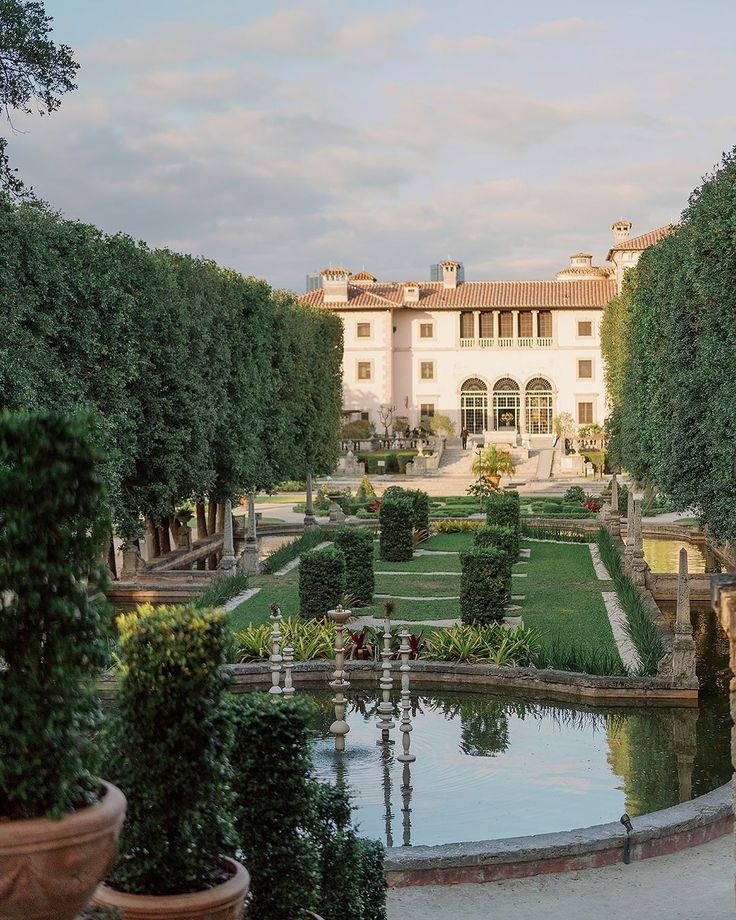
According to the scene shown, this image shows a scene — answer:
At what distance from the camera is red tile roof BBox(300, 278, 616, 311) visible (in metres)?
62.4

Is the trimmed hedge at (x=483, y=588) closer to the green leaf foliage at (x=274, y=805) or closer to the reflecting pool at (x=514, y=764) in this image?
the reflecting pool at (x=514, y=764)

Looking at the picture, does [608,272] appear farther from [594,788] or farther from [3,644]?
[3,644]

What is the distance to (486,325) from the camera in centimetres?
6406

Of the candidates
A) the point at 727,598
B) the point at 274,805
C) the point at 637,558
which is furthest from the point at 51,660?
the point at 637,558

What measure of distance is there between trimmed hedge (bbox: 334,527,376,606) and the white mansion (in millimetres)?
43894

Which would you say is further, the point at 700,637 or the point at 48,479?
the point at 700,637

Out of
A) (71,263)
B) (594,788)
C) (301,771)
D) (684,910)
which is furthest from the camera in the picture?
(71,263)

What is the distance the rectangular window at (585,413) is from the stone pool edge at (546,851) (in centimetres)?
5436

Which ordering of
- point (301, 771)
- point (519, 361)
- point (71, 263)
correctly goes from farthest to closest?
point (519, 361) < point (71, 263) < point (301, 771)

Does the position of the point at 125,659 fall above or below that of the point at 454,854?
above

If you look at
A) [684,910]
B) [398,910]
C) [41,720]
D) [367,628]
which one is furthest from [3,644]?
[367,628]

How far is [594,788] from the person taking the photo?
392 inches

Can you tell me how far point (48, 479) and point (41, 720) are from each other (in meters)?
0.68

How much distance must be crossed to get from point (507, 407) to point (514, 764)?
53369 millimetres
